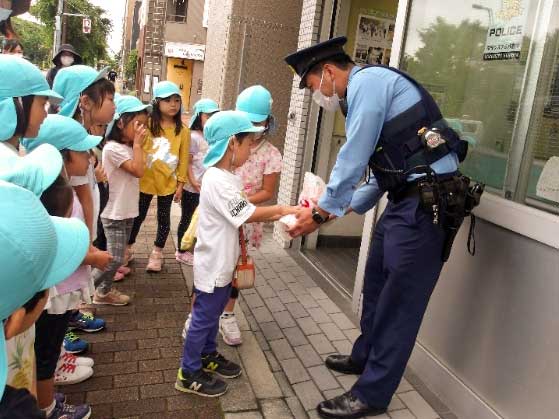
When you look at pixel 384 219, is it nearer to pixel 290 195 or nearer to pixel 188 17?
pixel 290 195

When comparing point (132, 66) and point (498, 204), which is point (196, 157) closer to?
point (498, 204)

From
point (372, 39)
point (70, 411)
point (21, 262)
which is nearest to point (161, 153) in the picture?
point (70, 411)

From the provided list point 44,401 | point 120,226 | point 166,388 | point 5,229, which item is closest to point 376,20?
point 120,226

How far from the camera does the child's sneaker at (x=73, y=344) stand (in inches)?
122

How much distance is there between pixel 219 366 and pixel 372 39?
3.99 m

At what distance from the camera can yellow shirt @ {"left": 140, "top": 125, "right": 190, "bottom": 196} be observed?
431 centimetres

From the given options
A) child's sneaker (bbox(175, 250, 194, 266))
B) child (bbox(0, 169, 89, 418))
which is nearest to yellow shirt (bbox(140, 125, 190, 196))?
child's sneaker (bbox(175, 250, 194, 266))

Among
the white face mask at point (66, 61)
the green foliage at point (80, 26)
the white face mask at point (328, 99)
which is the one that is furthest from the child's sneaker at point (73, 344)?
the green foliage at point (80, 26)

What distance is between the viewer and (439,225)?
2.48 meters

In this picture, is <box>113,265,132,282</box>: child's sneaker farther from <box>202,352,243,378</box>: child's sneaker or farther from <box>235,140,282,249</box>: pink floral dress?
<box>202,352,243,378</box>: child's sneaker

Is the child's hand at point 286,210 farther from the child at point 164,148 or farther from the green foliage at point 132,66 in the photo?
the green foliage at point 132,66

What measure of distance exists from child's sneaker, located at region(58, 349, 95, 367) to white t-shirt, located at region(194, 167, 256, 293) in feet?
2.88

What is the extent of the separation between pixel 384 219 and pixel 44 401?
201 centimetres

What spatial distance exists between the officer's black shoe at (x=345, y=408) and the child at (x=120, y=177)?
194 centimetres
